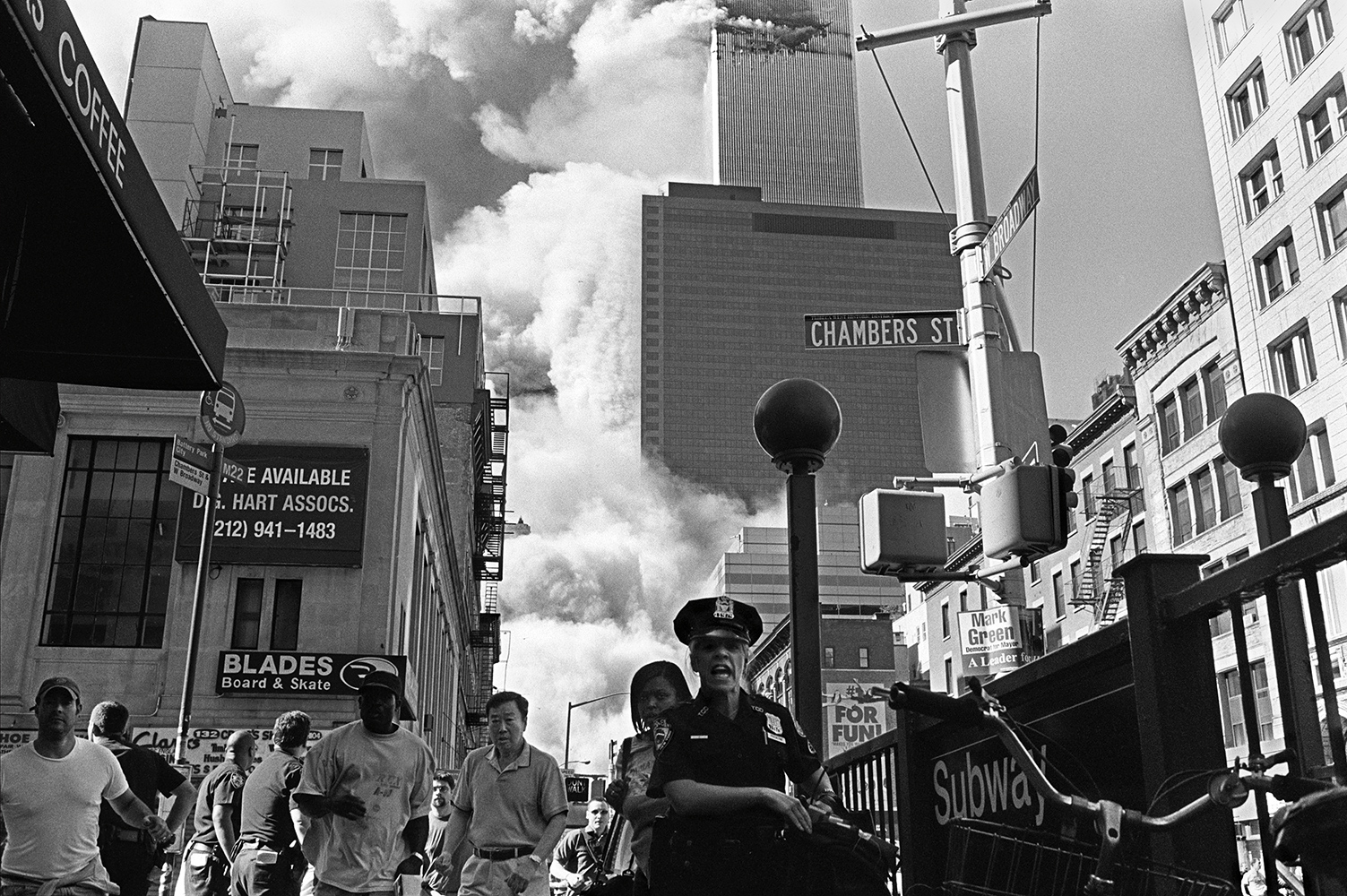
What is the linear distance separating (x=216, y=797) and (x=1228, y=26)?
147 ft

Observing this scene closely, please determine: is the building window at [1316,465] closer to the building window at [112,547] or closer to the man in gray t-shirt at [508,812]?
the building window at [112,547]

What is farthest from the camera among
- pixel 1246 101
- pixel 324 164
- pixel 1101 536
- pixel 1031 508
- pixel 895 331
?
pixel 324 164

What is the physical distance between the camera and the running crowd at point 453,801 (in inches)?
172

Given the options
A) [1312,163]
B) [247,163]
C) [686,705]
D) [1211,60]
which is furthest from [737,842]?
[247,163]

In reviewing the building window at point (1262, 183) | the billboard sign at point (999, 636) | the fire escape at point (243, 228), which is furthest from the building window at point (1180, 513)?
the fire escape at point (243, 228)

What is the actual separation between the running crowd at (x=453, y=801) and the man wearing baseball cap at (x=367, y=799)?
0.4 inches

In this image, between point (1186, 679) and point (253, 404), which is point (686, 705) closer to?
point (1186, 679)

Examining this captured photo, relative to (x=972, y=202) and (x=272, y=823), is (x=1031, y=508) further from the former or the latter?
(x=272, y=823)

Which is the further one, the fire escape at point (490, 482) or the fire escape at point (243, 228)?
the fire escape at point (490, 482)

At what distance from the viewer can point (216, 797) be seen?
10.1 m

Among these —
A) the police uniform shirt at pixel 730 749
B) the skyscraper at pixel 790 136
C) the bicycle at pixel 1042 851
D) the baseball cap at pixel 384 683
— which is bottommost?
the bicycle at pixel 1042 851

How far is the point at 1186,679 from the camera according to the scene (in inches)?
153

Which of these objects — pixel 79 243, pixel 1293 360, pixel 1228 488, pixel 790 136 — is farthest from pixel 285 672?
pixel 790 136

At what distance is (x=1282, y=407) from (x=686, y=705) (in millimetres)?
4238
